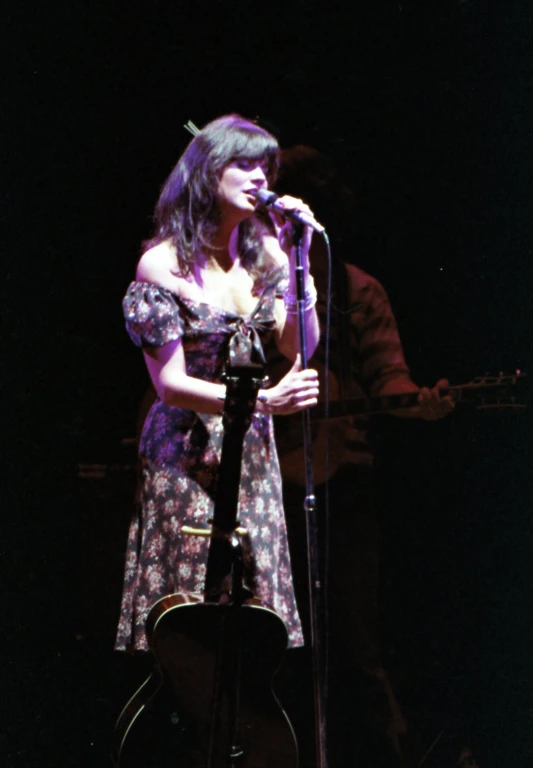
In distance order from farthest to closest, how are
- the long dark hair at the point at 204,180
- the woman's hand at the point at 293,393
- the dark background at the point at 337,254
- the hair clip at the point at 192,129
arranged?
the dark background at the point at 337,254 → the hair clip at the point at 192,129 → the long dark hair at the point at 204,180 → the woman's hand at the point at 293,393

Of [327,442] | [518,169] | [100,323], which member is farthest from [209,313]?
[518,169]

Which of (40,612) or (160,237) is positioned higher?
(160,237)

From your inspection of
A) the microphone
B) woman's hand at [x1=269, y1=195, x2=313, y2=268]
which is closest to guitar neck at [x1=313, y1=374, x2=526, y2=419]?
woman's hand at [x1=269, y1=195, x2=313, y2=268]

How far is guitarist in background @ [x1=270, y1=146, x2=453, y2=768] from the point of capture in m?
2.61

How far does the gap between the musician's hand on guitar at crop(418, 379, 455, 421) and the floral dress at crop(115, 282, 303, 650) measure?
641 millimetres

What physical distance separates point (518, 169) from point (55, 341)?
1.45 metres

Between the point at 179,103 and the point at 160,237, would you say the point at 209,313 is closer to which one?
the point at 160,237

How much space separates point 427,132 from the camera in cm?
276

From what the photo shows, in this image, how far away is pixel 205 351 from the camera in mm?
2119

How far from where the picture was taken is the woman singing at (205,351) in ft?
6.72

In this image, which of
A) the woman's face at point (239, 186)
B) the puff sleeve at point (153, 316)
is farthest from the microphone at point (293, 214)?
the puff sleeve at point (153, 316)

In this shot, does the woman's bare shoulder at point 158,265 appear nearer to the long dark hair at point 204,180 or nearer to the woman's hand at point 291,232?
the long dark hair at point 204,180

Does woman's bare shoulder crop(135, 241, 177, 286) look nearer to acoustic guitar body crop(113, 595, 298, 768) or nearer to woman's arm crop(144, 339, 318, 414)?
woman's arm crop(144, 339, 318, 414)

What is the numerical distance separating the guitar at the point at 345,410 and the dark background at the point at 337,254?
5 cm
